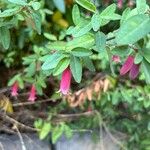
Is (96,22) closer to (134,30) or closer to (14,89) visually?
(134,30)

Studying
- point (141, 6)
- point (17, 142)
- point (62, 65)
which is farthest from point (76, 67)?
point (17, 142)

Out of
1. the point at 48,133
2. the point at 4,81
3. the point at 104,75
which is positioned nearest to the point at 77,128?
the point at 48,133

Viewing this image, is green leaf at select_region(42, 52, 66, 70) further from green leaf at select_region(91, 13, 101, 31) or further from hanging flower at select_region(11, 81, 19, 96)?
hanging flower at select_region(11, 81, 19, 96)

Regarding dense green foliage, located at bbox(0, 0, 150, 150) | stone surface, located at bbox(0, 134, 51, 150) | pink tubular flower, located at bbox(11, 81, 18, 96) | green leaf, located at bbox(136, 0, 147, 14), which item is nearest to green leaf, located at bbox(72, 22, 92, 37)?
dense green foliage, located at bbox(0, 0, 150, 150)

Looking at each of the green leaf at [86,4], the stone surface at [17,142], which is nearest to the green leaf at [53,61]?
the green leaf at [86,4]

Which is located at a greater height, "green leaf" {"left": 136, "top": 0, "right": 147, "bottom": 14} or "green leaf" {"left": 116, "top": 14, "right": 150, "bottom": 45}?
"green leaf" {"left": 136, "top": 0, "right": 147, "bottom": 14}

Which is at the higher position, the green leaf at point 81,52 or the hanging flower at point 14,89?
the green leaf at point 81,52

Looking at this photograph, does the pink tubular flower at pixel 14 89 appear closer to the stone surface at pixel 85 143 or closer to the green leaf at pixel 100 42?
the stone surface at pixel 85 143
